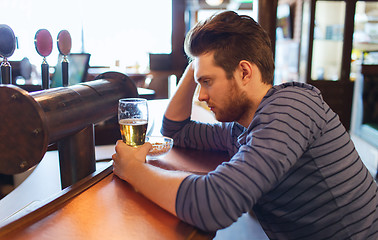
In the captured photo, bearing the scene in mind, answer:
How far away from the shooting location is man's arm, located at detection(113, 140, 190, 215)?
29.3 inches

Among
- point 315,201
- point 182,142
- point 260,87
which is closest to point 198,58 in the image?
point 260,87

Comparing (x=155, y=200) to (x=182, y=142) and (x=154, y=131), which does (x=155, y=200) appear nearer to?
(x=182, y=142)

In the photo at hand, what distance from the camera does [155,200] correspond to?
75 cm

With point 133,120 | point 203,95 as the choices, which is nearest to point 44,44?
point 133,120

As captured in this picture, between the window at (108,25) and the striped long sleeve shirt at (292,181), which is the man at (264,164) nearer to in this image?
the striped long sleeve shirt at (292,181)

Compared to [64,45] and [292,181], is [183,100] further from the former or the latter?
[292,181]

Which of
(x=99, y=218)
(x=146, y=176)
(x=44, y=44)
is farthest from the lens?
(x=44, y=44)

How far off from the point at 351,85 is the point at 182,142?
14.9ft

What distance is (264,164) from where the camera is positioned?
0.75 m

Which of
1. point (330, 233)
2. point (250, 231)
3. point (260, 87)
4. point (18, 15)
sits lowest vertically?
point (250, 231)

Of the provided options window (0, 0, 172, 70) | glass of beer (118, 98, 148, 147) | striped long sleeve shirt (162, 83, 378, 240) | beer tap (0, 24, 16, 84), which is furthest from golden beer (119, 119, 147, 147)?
window (0, 0, 172, 70)

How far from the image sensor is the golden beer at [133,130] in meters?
0.93

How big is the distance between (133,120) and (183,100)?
43 cm

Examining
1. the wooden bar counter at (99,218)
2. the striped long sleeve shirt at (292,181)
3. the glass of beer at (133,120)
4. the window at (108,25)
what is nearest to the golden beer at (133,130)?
the glass of beer at (133,120)
